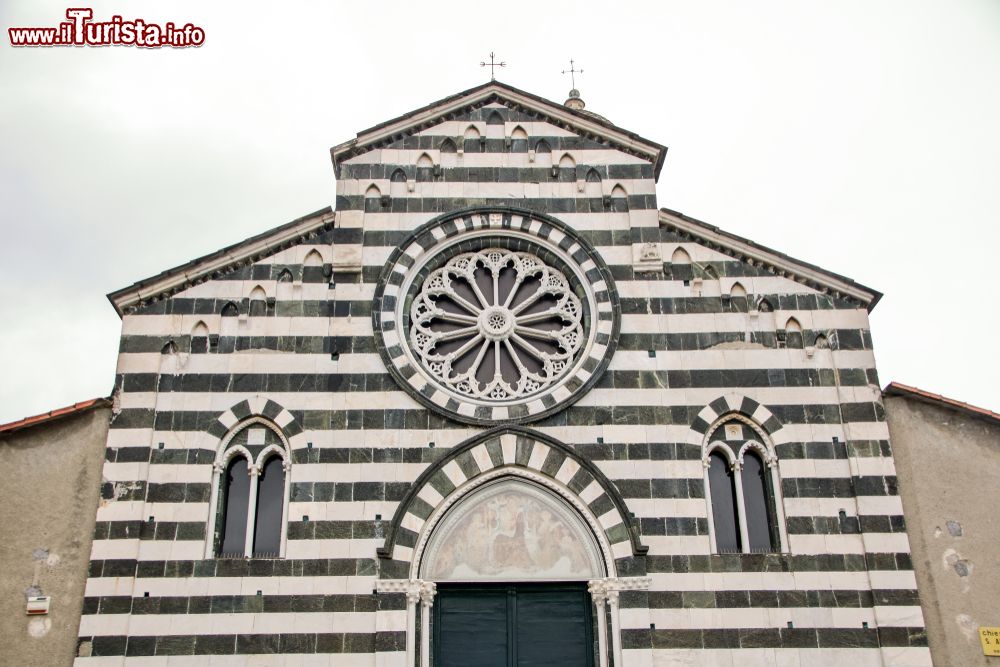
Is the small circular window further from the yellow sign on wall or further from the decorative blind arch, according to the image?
the yellow sign on wall

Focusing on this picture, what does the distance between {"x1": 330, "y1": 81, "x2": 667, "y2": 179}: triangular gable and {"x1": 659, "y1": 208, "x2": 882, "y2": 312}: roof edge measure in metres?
1.25

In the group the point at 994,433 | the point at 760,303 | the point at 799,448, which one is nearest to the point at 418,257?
the point at 760,303

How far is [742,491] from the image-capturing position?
15.1m

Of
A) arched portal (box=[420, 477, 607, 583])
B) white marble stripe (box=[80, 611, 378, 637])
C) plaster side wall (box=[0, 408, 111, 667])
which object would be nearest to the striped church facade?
white marble stripe (box=[80, 611, 378, 637])

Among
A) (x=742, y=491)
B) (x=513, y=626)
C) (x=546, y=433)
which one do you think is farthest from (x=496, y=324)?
(x=513, y=626)

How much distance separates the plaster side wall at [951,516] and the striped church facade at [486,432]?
0.32 metres

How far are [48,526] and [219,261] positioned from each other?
4.36 metres

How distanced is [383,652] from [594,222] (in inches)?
275

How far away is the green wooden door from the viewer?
14312 mm

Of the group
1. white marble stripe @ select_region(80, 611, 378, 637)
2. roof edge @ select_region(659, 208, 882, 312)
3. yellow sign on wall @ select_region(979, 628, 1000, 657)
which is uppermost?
roof edge @ select_region(659, 208, 882, 312)

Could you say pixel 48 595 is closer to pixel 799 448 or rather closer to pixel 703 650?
pixel 703 650

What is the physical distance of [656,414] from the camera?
1534cm

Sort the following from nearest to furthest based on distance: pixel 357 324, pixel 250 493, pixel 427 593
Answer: pixel 427 593 < pixel 250 493 < pixel 357 324

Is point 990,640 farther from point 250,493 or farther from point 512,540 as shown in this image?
point 250,493
